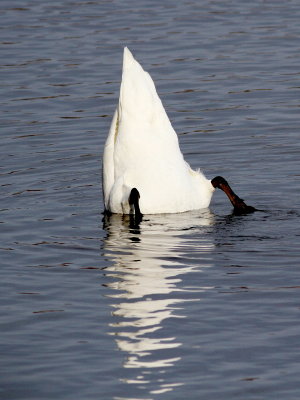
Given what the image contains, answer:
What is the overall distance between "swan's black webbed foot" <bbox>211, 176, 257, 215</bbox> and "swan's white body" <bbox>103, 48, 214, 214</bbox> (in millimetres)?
266

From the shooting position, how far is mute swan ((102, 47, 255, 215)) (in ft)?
34.3

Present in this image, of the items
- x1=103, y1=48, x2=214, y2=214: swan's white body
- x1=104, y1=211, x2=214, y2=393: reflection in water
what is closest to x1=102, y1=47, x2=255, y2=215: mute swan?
x1=103, y1=48, x2=214, y2=214: swan's white body

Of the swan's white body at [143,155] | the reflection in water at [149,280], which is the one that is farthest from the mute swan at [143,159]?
the reflection in water at [149,280]

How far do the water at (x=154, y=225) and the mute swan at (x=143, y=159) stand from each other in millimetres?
199

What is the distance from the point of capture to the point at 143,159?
417 inches

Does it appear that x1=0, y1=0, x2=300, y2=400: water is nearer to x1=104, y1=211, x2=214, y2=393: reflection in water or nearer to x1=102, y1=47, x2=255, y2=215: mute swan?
x1=104, y1=211, x2=214, y2=393: reflection in water

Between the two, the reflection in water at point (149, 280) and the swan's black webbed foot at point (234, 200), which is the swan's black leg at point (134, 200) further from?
the swan's black webbed foot at point (234, 200)

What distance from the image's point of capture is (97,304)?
838cm

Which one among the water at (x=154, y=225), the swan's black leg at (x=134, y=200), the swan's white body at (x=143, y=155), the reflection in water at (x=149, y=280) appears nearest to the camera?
the water at (x=154, y=225)

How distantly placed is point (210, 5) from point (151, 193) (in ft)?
32.7

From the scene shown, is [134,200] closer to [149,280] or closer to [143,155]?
[143,155]

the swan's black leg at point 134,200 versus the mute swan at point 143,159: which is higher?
the mute swan at point 143,159

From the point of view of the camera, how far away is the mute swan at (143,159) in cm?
1046

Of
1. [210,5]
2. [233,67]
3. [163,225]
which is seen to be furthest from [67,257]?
[210,5]
